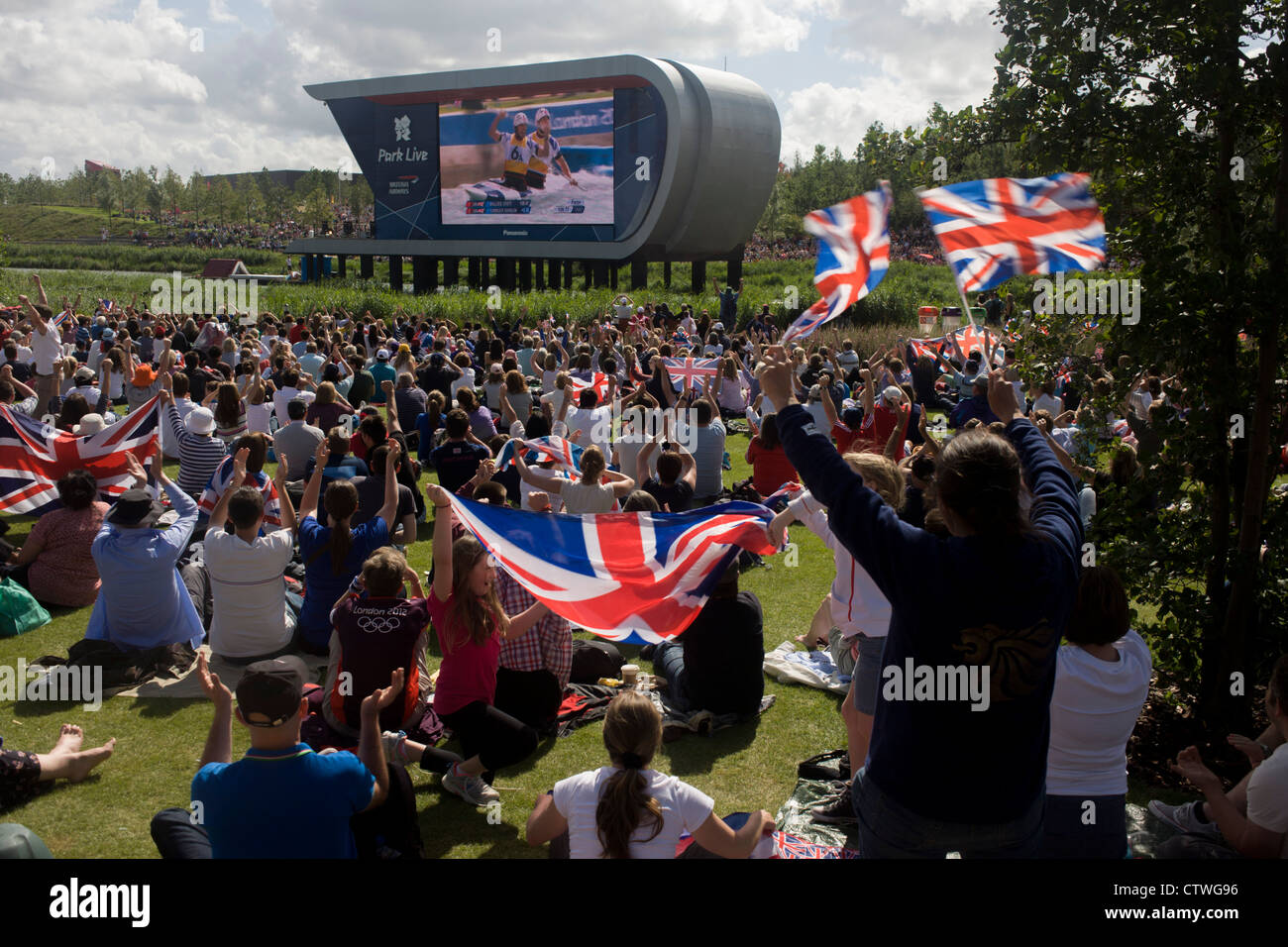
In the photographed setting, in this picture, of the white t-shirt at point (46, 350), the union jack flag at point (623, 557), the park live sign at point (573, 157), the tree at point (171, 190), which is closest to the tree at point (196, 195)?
the tree at point (171, 190)

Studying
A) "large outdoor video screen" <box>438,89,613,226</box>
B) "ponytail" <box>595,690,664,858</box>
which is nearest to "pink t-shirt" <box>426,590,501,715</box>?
"ponytail" <box>595,690,664,858</box>

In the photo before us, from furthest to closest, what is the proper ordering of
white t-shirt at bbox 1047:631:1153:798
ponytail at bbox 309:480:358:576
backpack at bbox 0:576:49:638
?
backpack at bbox 0:576:49:638 → ponytail at bbox 309:480:358:576 → white t-shirt at bbox 1047:631:1153:798

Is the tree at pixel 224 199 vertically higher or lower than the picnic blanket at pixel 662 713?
higher

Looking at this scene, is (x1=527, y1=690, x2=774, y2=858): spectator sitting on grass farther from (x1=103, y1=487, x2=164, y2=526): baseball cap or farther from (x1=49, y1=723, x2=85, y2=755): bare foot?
(x1=103, y1=487, x2=164, y2=526): baseball cap

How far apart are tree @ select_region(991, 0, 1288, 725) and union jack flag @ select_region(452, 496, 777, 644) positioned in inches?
91.6

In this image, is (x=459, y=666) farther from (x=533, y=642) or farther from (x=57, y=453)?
(x=57, y=453)

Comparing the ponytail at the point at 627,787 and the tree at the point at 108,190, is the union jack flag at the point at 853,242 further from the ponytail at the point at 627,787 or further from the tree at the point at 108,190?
the tree at the point at 108,190

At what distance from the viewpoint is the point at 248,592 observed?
726cm

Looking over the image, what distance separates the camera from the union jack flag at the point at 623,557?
5.41 metres

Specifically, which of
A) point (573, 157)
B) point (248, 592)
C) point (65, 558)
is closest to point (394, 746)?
point (248, 592)

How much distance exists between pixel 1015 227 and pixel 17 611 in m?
7.61

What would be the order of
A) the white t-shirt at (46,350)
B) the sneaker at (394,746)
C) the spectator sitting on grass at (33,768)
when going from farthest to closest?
the white t-shirt at (46,350) < the spectator sitting on grass at (33,768) < the sneaker at (394,746)

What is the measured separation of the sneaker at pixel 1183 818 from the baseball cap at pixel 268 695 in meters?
4.09

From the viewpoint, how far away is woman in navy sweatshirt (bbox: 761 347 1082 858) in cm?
275
